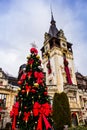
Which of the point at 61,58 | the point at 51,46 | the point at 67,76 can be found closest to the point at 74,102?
the point at 67,76

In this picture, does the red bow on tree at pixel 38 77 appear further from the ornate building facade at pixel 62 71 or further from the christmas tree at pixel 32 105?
the ornate building facade at pixel 62 71

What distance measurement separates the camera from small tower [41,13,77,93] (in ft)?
125

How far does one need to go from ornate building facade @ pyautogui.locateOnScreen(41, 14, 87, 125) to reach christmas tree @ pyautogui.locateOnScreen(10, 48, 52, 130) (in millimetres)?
22038

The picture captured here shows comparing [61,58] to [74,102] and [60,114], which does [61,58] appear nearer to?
[74,102]

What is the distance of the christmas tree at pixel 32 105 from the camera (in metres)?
11.7

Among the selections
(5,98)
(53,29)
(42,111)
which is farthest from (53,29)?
(42,111)

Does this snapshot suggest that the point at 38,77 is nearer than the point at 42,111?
No

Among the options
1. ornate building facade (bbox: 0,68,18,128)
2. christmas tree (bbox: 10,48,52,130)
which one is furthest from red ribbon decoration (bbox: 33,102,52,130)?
ornate building facade (bbox: 0,68,18,128)

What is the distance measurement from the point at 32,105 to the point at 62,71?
27.7m

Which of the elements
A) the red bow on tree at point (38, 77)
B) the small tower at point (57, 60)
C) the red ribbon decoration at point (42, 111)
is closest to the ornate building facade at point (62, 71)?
the small tower at point (57, 60)

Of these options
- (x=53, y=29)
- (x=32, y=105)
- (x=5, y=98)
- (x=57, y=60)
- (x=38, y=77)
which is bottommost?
(x=32, y=105)

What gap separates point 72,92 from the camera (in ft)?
120

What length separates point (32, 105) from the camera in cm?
1209

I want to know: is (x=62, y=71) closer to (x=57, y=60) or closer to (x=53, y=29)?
(x=57, y=60)
